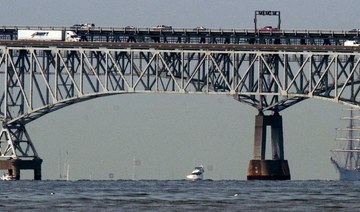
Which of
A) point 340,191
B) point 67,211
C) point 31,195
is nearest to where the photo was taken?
point 67,211

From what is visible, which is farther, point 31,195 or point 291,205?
point 31,195

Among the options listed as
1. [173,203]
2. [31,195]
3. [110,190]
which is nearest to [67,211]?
[173,203]

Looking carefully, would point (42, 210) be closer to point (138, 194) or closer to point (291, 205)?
point (291, 205)

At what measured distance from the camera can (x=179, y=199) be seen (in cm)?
16750

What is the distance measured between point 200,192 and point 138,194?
722cm

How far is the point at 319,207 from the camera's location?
154m

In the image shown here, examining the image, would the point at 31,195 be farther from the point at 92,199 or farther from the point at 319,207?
the point at 319,207

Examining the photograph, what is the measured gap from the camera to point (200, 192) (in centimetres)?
18475

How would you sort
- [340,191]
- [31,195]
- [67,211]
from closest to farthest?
[67,211] < [31,195] < [340,191]

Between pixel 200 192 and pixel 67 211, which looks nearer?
pixel 67 211

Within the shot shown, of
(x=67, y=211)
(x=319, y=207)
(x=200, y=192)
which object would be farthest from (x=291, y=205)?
(x=200, y=192)

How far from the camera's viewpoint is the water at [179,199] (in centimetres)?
15338

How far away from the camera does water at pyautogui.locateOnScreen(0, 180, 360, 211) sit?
15338 centimetres

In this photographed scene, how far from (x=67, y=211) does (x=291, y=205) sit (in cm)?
1777
